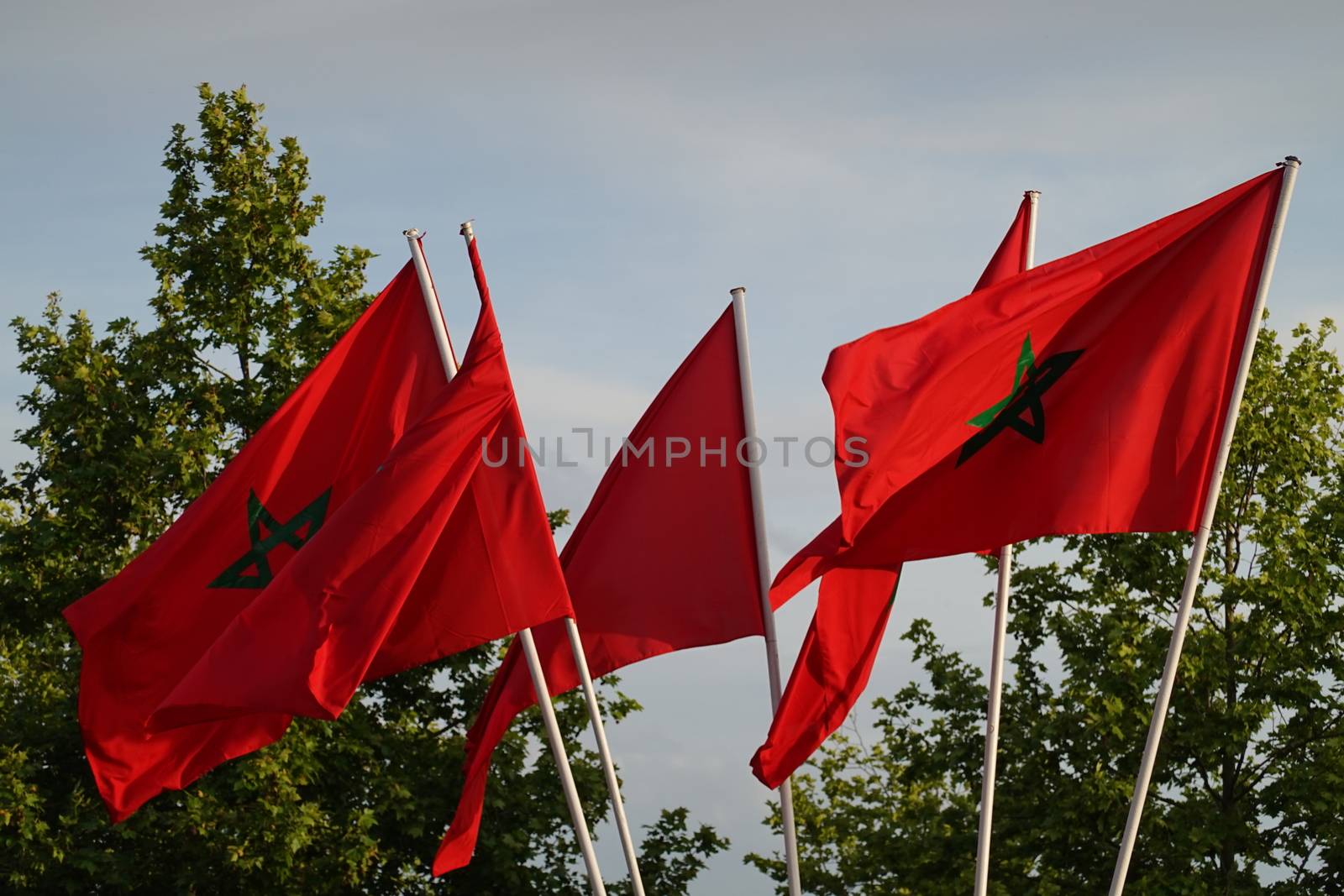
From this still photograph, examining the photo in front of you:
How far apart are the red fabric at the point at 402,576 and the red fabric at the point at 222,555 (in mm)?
902

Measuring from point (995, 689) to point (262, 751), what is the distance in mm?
10455

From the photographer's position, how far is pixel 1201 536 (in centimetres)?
961

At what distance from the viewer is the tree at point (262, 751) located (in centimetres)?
1817

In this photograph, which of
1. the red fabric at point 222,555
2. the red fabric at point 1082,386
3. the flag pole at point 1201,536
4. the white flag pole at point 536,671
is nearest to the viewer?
the flag pole at point 1201,536

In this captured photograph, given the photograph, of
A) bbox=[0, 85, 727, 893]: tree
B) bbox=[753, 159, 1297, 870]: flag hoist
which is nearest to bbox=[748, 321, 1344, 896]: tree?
bbox=[0, 85, 727, 893]: tree

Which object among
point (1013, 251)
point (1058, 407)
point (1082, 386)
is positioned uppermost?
point (1013, 251)

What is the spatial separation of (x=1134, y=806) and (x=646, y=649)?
341 centimetres

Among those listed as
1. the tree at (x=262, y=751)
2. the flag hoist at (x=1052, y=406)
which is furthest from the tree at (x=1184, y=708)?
the flag hoist at (x=1052, y=406)

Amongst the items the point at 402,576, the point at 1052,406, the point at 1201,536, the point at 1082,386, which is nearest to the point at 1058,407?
the point at 1052,406

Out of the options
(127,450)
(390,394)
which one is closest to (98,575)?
(127,450)

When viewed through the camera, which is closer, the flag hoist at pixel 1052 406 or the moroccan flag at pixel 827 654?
the flag hoist at pixel 1052 406

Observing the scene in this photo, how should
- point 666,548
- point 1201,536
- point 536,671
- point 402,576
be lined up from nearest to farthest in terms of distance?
point 1201,536
point 402,576
point 536,671
point 666,548

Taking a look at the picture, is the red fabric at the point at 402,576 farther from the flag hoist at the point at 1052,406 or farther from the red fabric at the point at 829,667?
the flag hoist at the point at 1052,406

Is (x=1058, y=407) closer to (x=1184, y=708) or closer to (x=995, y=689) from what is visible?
(x=995, y=689)
